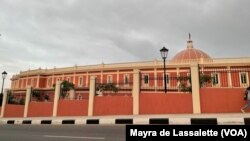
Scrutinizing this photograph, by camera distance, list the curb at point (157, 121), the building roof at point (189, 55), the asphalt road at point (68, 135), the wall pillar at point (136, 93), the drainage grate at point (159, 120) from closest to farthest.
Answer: the asphalt road at point (68, 135) → the curb at point (157, 121) → the drainage grate at point (159, 120) → the wall pillar at point (136, 93) → the building roof at point (189, 55)

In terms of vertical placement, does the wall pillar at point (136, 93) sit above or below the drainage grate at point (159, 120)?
above

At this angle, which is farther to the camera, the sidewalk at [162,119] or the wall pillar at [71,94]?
the wall pillar at [71,94]

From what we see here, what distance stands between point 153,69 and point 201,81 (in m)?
32.4

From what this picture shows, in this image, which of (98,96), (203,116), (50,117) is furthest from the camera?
(50,117)

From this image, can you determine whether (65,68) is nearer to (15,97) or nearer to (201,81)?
(15,97)

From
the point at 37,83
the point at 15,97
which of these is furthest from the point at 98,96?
the point at 37,83

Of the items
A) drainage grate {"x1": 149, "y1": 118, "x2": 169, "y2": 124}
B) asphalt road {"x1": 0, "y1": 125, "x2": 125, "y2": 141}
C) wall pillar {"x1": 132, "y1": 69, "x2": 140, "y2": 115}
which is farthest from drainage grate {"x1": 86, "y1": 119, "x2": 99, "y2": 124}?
asphalt road {"x1": 0, "y1": 125, "x2": 125, "y2": 141}

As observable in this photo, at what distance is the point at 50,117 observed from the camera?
1838 cm

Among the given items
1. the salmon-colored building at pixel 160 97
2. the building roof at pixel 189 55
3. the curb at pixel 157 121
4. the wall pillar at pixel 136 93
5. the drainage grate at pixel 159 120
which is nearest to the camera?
the curb at pixel 157 121

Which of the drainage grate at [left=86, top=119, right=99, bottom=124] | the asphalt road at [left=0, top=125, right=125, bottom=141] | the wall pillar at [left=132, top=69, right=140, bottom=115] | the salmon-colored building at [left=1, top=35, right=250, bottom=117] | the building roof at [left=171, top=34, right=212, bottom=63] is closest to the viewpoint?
the asphalt road at [left=0, top=125, right=125, bottom=141]

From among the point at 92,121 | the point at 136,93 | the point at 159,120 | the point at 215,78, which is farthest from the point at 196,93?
the point at 92,121
